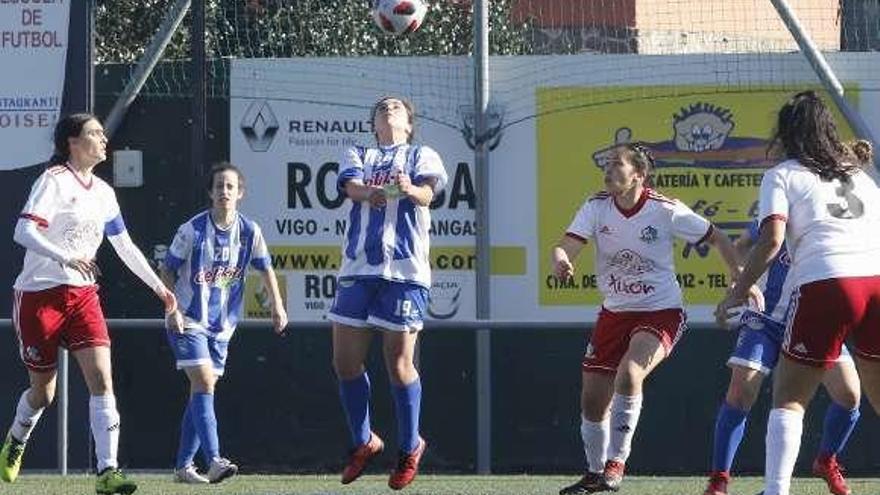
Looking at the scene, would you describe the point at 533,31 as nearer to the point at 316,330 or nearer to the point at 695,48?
the point at 695,48

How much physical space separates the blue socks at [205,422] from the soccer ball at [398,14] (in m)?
2.45

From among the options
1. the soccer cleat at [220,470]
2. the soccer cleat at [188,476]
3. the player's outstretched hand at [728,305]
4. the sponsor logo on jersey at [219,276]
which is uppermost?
the sponsor logo on jersey at [219,276]

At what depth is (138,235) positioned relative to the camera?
1295 cm

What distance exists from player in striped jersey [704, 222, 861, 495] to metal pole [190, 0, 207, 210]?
4.26 m

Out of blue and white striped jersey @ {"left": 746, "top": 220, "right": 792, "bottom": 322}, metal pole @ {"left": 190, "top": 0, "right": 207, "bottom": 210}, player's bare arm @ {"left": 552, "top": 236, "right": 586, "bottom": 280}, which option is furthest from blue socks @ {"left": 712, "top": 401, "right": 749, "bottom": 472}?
metal pole @ {"left": 190, "top": 0, "right": 207, "bottom": 210}

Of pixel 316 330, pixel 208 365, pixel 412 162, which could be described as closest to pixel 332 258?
pixel 316 330

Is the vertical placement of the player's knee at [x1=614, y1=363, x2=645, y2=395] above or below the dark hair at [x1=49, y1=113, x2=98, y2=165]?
below

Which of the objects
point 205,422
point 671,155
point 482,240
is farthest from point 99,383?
point 671,155

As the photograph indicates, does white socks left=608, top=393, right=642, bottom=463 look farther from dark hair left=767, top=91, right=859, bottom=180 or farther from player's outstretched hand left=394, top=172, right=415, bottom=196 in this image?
dark hair left=767, top=91, right=859, bottom=180

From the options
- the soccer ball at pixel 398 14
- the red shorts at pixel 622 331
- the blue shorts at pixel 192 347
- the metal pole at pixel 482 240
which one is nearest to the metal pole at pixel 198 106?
the soccer ball at pixel 398 14

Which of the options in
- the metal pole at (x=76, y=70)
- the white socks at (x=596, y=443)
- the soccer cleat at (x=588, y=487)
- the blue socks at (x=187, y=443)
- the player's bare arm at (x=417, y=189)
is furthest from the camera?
the metal pole at (x=76, y=70)

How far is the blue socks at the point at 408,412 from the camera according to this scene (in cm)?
946

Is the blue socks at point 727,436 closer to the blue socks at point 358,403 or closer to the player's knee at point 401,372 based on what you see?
the player's knee at point 401,372

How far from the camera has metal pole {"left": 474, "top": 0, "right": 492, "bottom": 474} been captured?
1265cm
